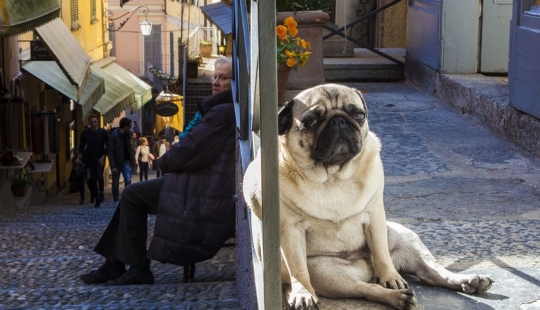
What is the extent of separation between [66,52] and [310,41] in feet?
21.2

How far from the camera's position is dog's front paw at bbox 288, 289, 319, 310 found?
3.36 meters

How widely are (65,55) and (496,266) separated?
1174 centimetres

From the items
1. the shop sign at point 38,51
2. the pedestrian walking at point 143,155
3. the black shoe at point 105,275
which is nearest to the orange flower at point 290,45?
the black shoe at point 105,275

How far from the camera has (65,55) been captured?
598 inches

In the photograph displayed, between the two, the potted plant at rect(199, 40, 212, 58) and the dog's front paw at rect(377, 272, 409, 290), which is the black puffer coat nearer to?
the dog's front paw at rect(377, 272, 409, 290)

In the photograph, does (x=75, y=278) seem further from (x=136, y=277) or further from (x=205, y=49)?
(x=205, y=49)

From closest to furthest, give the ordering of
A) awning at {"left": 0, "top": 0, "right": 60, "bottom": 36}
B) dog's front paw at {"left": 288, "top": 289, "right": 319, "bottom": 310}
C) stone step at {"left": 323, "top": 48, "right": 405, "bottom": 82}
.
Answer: dog's front paw at {"left": 288, "top": 289, "right": 319, "bottom": 310}
awning at {"left": 0, "top": 0, "right": 60, "bottom": 36}
stone step at {"left": 323, "top": 48, "right": 405, "bottom": 82}

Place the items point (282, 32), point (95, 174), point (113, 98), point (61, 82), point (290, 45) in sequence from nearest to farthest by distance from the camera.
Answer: point (282, 32)
point (290, 45)
point (95, 174)
point (61, 82)
point (113, 98)

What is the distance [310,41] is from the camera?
10.2 meters

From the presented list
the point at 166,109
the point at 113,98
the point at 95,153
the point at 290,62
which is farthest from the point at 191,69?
the point at 290,62

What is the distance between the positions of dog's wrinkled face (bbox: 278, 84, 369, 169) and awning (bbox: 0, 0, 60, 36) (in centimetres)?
497

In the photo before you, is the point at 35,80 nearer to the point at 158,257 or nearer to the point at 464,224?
the point at 158,257

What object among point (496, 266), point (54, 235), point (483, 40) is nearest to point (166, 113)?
point (54, 235)

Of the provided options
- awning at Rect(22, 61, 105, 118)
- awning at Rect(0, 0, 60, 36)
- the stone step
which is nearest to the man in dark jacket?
awning at Rect(0, 0, 60, 36)
